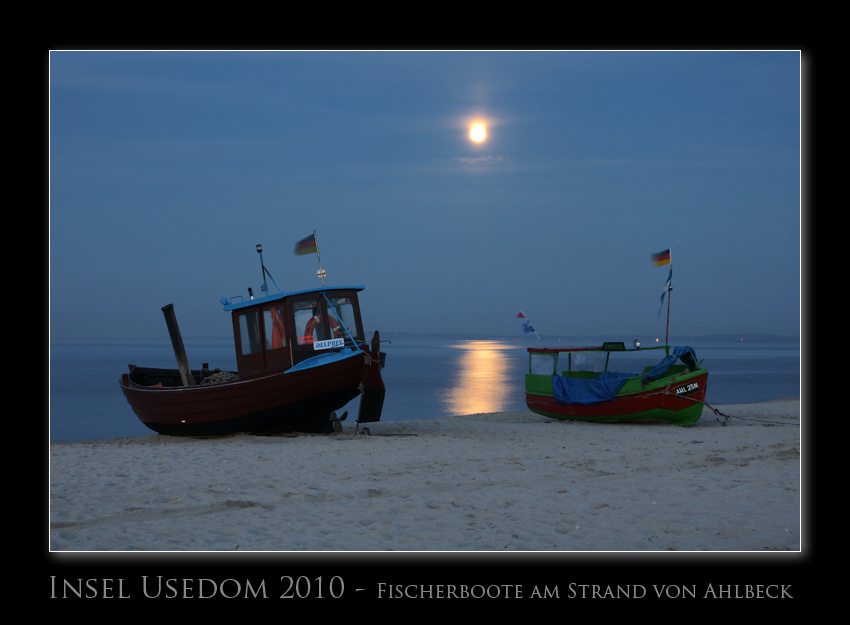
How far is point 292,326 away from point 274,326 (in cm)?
49

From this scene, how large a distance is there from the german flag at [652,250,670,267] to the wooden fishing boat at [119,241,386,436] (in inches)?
319

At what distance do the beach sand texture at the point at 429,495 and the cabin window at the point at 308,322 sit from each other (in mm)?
2024

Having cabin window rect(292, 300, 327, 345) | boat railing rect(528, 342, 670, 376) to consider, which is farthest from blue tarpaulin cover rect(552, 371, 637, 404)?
cabin window rect(292, 300, 327, 345)

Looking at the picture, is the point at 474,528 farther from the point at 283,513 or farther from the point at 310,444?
the point at 310,444

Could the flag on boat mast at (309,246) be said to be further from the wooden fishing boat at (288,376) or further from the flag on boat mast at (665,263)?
the flag on boat mast at (665,263)

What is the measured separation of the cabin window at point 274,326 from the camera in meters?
13.8

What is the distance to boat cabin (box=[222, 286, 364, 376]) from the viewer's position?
44.6ft

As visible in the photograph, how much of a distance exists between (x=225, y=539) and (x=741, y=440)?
10116 mm

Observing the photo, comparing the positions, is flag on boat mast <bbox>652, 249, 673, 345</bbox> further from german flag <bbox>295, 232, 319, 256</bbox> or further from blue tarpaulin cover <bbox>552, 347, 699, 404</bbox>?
german flag <bbox>295, 232, 319, 256</bbox>

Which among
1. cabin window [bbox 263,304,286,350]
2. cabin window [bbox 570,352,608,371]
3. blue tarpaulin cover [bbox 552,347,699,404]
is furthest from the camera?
cabin window [bbox 570,352,608,371]

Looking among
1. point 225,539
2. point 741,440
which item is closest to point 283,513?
point 225,539

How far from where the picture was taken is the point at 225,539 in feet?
20.7

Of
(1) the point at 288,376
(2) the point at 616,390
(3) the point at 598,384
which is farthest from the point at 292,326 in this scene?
(2) the point at 616,390
